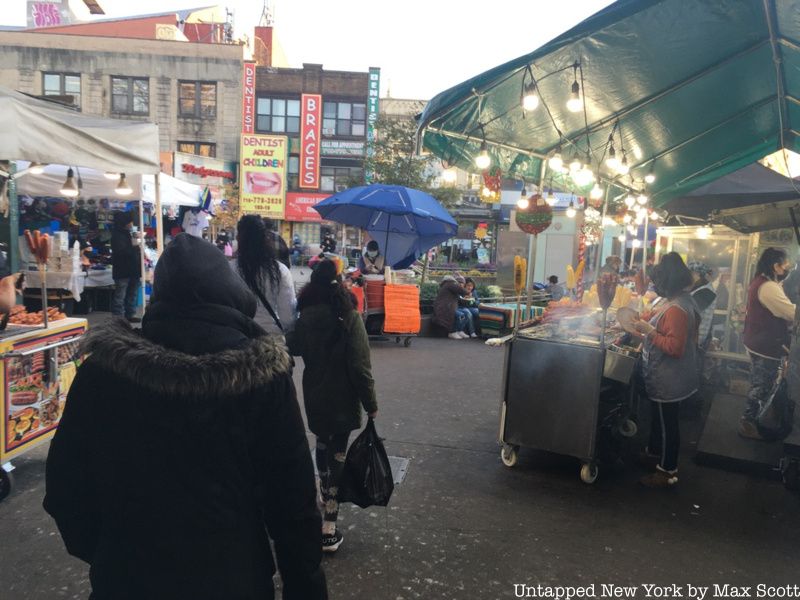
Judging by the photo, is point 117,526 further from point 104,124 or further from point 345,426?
point 104,124

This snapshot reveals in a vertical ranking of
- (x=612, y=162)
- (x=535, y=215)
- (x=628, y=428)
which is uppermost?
(x=612, y=162)

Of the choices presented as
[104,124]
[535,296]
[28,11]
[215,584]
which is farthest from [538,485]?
[28,11]

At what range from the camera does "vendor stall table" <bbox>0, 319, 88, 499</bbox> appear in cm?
412

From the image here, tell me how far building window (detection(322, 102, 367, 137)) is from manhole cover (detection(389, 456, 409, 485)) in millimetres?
32799

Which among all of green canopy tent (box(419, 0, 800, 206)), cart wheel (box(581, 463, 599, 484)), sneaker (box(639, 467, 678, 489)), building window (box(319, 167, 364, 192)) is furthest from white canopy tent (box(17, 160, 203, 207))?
building window (box(319, 167, 364, 192))

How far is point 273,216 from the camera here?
32625 mm

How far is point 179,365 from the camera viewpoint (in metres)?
1.59

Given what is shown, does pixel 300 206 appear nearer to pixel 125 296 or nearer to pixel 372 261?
pixel 125 296

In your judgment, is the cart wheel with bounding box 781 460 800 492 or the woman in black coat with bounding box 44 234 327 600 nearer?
the woman in black coat with bounding box 44 234 327 600

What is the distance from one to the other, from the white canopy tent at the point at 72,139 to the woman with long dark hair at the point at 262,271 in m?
1.82

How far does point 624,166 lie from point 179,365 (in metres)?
7.77

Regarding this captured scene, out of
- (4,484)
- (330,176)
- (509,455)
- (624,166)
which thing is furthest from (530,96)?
(330,176)

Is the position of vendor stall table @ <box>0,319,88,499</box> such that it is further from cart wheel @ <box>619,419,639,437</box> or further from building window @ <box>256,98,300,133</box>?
building window @ <box>256,98,300,133</box>

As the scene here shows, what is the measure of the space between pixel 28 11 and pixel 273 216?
77.7 feet
